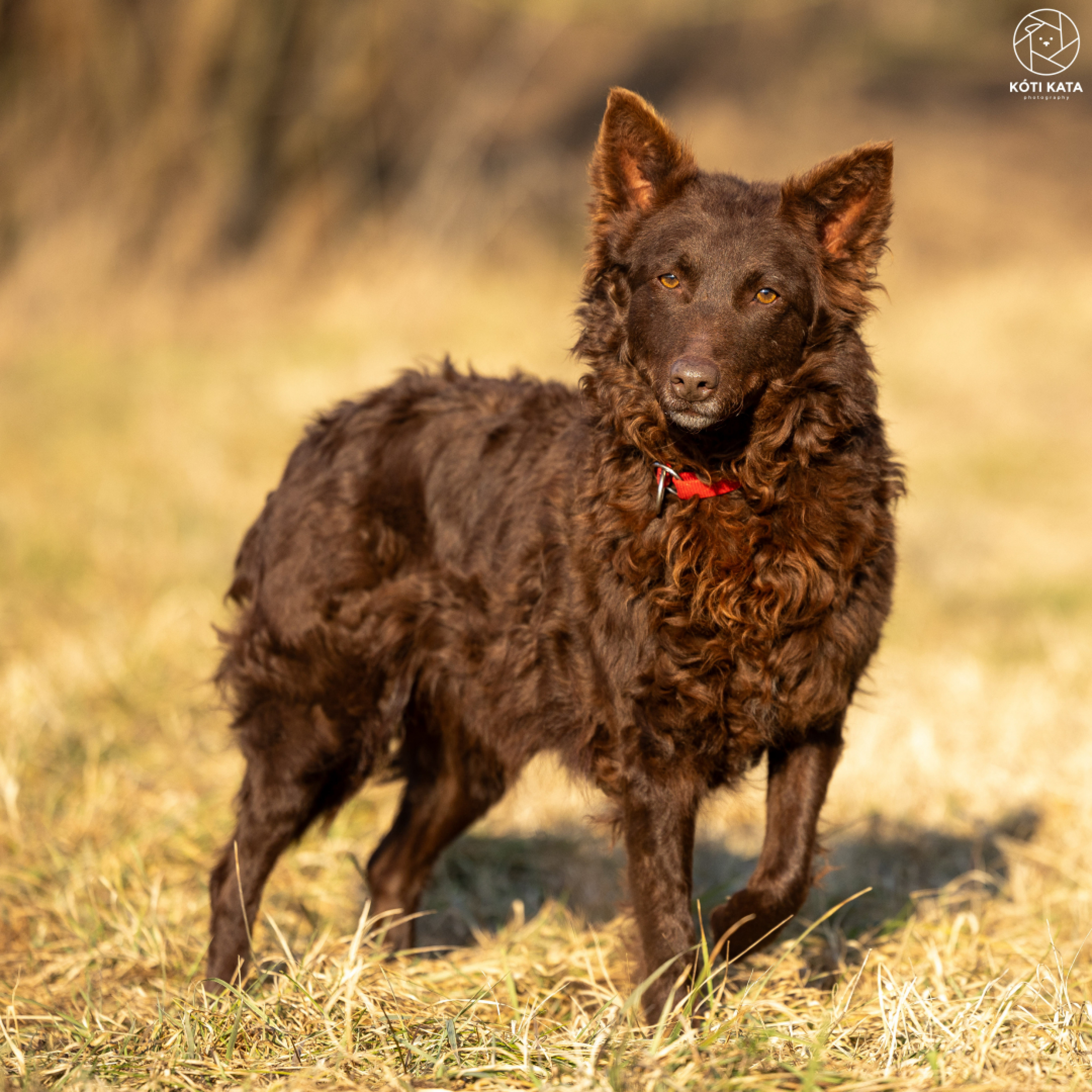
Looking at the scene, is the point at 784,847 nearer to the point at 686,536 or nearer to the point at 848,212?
the point at 686,536

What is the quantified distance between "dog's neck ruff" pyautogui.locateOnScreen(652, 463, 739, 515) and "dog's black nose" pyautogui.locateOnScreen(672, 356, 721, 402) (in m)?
0.29

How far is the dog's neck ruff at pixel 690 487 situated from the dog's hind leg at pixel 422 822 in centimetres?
139

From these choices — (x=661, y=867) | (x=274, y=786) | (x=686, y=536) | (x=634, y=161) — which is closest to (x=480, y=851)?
(x=274, y=786)

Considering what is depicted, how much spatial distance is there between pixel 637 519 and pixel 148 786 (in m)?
2.95

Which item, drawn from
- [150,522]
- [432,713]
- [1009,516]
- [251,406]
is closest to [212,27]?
[251,406]

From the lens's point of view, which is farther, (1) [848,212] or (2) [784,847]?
(1) [848,212]

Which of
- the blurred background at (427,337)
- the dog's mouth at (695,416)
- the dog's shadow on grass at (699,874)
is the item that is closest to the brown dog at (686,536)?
the dog's mouth at (695,416)

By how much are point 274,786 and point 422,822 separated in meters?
0.59

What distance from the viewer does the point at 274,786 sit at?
4.02 meters

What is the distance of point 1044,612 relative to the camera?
8.09m

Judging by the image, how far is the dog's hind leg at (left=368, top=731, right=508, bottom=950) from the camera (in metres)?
4.35

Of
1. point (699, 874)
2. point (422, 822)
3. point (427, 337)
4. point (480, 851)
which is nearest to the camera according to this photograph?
point (422, 822)

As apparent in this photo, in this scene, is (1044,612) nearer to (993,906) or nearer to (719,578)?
(993,906)

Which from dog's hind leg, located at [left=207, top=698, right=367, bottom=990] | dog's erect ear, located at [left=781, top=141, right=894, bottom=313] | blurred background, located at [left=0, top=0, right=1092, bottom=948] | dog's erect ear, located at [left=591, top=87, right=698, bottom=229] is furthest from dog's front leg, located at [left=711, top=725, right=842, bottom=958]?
dog's erect ear, located at [left=591, top=87, right=698, bottom=229]
